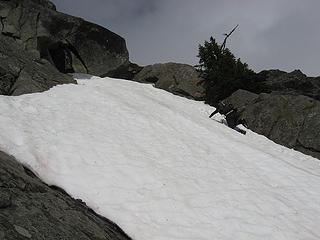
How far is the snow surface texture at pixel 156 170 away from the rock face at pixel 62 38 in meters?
7.52

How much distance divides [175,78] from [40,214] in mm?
25604

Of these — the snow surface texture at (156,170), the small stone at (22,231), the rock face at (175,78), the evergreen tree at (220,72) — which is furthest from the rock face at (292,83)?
the small stone at (22,231)

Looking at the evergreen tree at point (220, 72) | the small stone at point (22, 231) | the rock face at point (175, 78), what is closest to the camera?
the small stone at point (22, 231)

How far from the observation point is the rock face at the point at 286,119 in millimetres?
22734

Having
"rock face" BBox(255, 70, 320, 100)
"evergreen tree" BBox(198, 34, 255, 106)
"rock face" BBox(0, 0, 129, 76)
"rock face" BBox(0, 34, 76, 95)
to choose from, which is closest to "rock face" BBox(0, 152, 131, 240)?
"rock face" BBox(0, 34, 76, 95)

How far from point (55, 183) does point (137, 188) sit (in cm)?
219

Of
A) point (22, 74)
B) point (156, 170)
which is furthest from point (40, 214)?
point (22, 74)

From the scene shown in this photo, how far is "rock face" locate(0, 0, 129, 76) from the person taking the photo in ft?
82.6

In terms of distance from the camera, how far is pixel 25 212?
8.42 m

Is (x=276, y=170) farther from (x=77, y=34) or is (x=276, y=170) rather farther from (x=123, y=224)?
(x=77, y=34)

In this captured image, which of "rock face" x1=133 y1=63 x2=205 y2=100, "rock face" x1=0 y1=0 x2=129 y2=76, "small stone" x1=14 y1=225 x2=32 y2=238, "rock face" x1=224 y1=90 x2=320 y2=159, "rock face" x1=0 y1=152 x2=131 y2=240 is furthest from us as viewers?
"rock face" x1=133 y1=63 x2=205 y2=100

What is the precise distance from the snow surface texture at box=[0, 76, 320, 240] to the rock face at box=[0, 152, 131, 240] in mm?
679

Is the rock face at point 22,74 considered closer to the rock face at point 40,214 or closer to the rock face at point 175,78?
the rock face at point 40,214

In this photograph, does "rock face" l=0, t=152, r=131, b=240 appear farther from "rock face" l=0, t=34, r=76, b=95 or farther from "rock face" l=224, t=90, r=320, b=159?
"rock face" l=224, t=90, r=320, b=159
